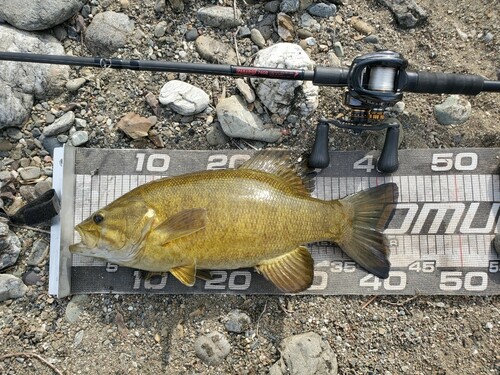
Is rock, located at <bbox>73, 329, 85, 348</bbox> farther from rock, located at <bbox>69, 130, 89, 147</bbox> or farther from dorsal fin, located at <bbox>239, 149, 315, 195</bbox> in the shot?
dorsal fin, located at <bbox>239, 149, 315, 195</bbox>

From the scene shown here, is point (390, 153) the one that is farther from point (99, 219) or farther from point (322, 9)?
point (99, 219)

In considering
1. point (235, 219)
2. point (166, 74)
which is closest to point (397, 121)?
point (235, 219)

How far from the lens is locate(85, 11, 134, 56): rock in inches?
152

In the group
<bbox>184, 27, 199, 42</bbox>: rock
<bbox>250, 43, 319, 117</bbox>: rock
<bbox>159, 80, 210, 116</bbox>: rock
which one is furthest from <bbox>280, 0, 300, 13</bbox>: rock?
<bbox>159, 80, 210, 116</bbox>: rock

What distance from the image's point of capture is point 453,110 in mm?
3814

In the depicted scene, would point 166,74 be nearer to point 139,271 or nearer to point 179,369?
point 139,271

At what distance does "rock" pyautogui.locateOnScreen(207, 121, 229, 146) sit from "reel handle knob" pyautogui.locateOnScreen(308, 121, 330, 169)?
2.55 ft

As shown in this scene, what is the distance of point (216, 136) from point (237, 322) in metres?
1.59

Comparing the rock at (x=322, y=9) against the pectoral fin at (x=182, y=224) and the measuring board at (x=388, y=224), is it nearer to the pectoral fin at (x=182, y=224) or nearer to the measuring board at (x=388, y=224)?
the measuring board at (x=388, y=224)

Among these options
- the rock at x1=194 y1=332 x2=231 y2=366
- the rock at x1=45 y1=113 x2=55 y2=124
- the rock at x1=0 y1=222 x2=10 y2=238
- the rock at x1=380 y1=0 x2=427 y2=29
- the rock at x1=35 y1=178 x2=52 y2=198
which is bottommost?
the rock at x1=194 y1=332 x2=231 y2=366

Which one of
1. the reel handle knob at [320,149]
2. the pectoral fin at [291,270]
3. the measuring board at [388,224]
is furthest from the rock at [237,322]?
the reel handle knob at [320,149]

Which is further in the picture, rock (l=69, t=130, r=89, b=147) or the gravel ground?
rock (l=69, t=130, r=89, b=147)

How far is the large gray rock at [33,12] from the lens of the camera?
3.70 m

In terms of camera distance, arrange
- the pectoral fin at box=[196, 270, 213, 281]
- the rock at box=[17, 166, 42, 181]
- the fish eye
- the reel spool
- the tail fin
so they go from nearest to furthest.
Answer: the reel spool, the fish eye, the tail fin, the pectoral fin at box=[196, 270, 213, 281], the rock at box=[17, 166, 42, 181]
